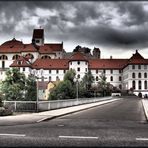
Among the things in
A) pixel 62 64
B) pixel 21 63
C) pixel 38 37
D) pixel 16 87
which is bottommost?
pixel 16 87

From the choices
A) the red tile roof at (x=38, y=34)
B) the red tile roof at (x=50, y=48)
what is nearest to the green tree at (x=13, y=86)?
the red tile roof at (x=50, y=48)

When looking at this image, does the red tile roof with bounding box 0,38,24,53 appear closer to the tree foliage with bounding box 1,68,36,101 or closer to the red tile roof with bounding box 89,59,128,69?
the red tile roof with bounding box 89,59,128,69

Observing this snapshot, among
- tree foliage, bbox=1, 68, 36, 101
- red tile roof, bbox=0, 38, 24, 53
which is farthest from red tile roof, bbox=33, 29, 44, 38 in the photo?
tree foliage, bbox=1, 68, 36, 101

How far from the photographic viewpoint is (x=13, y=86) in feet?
180

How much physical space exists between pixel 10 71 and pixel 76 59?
9021 cm

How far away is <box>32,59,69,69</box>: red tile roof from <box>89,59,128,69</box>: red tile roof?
39.8 feet

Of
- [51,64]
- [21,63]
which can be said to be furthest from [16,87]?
[51,64]

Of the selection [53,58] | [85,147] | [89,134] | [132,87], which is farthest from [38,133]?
[53,58]

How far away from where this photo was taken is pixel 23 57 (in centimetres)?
14962

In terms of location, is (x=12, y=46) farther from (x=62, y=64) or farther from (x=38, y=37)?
(x=62, y=64)

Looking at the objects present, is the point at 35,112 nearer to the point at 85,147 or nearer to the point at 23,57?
the point at 85,147

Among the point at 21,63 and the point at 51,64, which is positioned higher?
the point at 51,64

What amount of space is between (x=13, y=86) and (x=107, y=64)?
359ft

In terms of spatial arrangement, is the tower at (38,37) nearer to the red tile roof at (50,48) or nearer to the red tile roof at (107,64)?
the red tile roof at (50,48)
